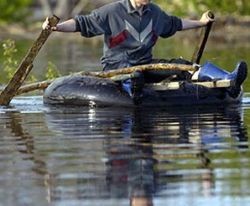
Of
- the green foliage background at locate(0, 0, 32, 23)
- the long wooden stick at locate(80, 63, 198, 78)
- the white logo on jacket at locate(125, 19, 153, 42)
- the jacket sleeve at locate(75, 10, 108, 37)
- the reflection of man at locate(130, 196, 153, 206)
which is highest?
the jacket sleeve at locate(75, 10, 108, 37)

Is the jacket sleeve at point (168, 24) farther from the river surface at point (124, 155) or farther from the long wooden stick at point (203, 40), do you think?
the river surface at point (124, 155)

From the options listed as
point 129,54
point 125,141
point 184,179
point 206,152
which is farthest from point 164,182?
point 129,54

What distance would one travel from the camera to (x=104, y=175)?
12.6m

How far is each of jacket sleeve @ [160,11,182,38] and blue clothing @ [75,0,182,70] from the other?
5 cm

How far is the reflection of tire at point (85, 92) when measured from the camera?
1906 cm

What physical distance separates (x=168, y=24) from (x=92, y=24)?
43.4 inches

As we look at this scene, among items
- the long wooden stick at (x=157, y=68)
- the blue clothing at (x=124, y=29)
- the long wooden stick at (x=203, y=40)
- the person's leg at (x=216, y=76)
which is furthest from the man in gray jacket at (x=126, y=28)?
the long wooden stick at (x=203, y=40)

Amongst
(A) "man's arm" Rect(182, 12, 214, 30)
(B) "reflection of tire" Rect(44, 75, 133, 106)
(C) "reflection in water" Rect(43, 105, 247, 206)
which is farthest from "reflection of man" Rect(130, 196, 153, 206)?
(A) "man's arm" Rect(182, 12, 214, 30)

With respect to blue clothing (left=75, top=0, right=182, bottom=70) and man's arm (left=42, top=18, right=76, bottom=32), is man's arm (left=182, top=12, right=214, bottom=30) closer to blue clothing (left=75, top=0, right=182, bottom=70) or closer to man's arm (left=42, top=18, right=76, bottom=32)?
blue clothing (left=75, top=0, right=182, bottom=70)

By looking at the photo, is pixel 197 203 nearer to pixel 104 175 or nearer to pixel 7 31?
pixel 104 175

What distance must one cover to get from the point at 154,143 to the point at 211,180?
2655 mm

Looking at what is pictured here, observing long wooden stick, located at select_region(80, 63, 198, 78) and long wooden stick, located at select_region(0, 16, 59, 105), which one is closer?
long wooden stick, located at select_region(80, 63, 198, 78)

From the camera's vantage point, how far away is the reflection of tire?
19062 mm

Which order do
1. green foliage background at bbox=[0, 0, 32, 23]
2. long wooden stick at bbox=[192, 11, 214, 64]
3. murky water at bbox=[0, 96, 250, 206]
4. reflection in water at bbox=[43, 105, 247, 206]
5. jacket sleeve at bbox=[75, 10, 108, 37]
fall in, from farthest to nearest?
1. green foliage background at bbox=[0, 0, 32, 23]
2. long wooden stick at bbox=[192, 11, 214, 64]
3. jacket sleeve at bbox=[75, 10, 108, 37]
4. reflection in water at bbox=[43, 105, 247, 206]
5. murky water at bbox=[0, 96, 250, 206]
